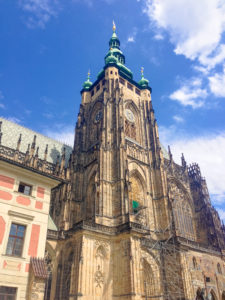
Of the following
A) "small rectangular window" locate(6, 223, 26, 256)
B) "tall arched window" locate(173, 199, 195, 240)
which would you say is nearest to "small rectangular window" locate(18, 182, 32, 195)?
"small rectangular window" locate(6, 223, 26, 256)

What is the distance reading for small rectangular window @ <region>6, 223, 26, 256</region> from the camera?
1280 cm

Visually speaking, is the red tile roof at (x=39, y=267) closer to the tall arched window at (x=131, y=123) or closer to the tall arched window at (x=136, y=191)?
the tall arched window at (x=136, y=191)

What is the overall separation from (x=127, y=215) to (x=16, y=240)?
1248cm

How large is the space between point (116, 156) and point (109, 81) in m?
12.1

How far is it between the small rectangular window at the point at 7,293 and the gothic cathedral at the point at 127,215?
872 cm

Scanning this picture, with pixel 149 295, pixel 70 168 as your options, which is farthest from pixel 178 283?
pixel 70 168

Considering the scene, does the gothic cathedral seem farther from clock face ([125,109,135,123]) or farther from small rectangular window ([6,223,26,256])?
small rectangular window ([6,223,26,256])

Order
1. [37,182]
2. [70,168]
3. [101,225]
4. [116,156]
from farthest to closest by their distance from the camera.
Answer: [70,168]
[116,156]
[101,225]
[37,182]

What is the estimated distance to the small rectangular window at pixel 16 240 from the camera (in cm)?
1280

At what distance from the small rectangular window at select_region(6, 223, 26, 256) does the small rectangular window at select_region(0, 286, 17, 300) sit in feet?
4.76

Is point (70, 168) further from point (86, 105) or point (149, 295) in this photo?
point (149, 295)

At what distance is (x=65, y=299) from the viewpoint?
72.2 feet

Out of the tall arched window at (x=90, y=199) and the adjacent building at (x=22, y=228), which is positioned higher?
the tall arched window at (x=90, y=199)

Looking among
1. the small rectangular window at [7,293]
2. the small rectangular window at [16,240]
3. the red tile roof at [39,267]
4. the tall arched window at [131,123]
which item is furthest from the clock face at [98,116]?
the small rectangular window at [7,293]
